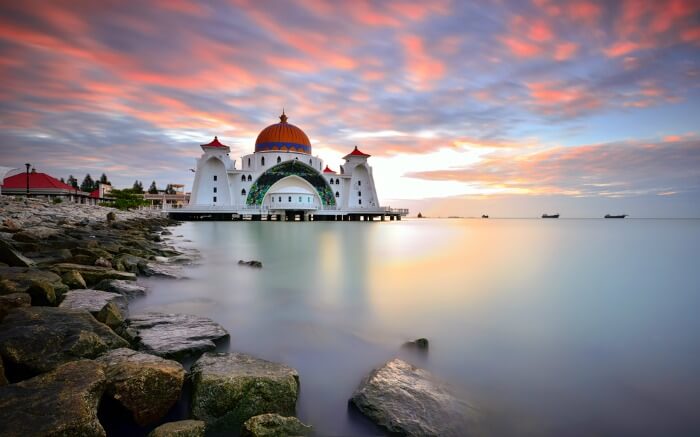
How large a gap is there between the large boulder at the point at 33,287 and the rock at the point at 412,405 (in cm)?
352

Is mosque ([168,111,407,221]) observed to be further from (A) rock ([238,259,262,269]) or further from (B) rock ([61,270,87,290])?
(B) rock ([61,270,87,290])

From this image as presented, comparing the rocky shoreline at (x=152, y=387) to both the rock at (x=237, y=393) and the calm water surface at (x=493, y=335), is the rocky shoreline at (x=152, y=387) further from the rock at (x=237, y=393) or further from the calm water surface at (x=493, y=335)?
the calm water surface at (x=493, y=335)

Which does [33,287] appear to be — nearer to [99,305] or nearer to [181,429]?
[99,305]

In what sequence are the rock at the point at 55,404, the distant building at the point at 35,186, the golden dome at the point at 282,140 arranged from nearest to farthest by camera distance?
the rock at the point at 55,404, the distant building at the point at 35,186, the golden dome at the point at 282,140

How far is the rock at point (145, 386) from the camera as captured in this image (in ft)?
8.66

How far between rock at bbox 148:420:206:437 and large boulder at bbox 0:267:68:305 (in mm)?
2797

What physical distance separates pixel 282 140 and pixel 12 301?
57.2m

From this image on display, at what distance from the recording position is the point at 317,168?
60250mm

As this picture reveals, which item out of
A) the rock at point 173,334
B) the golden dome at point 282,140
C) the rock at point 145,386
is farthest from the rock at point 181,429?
the golden dome at point 282,140

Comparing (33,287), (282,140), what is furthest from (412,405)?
(282,140)

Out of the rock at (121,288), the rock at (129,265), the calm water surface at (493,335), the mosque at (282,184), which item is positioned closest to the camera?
the calm water surface at (493,335)

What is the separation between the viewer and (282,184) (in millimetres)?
58000

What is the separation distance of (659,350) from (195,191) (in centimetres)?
5713

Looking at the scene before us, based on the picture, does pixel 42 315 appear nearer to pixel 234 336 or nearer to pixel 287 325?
pixel 234 336
